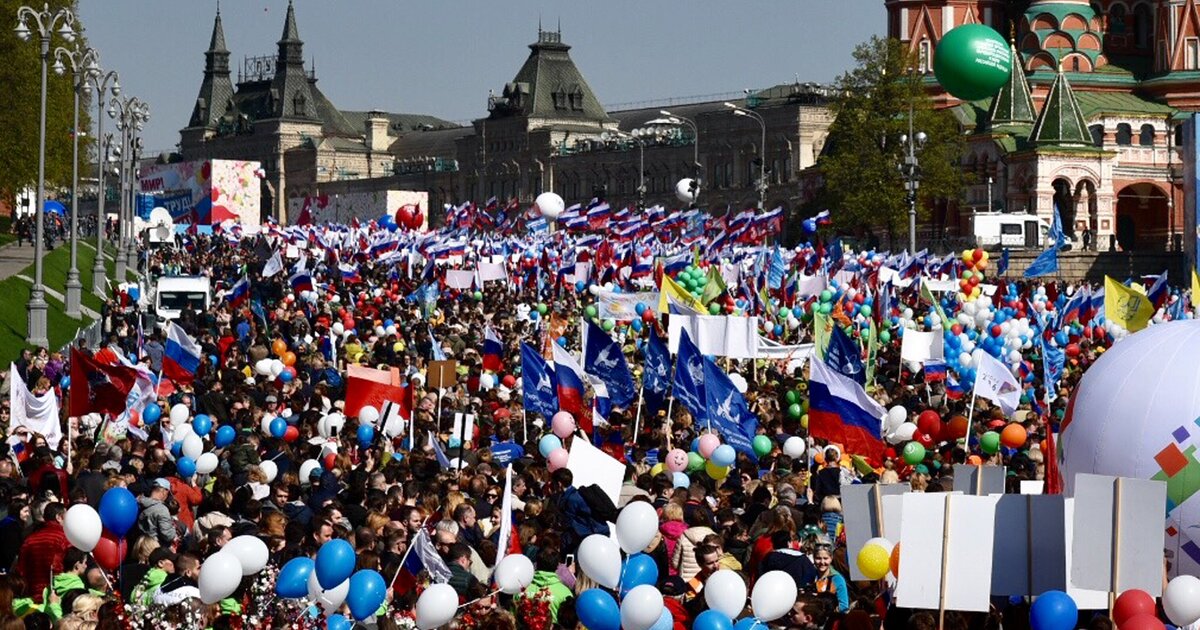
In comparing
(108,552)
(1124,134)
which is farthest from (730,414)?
(1124,134)

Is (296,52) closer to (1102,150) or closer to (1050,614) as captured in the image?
(1102,150)

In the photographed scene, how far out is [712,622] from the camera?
11.0m

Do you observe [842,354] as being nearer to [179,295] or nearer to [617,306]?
[617,306]

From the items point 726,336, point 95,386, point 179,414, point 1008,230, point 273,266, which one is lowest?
point 179,414

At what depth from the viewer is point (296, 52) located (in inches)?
7682

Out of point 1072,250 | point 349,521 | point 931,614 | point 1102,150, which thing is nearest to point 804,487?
point 349,521

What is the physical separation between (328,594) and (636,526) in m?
1.60

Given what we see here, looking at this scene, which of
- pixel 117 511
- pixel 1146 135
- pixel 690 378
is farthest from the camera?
pixel 1146 135

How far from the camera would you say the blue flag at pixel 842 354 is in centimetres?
2294

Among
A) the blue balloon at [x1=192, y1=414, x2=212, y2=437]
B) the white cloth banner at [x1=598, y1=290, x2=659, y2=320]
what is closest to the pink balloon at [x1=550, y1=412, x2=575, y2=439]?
the blue balloon at [x1=192, y1=414, x2=212, y2=437]

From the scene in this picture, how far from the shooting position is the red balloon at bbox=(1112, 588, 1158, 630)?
429 inches

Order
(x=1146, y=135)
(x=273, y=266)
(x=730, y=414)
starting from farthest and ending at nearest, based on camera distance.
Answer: (x=1146, y=135)
(x=273, y=266)
(x=730, y=414)

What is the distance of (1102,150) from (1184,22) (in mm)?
11064

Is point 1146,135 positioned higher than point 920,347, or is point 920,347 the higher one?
point 1146,135
